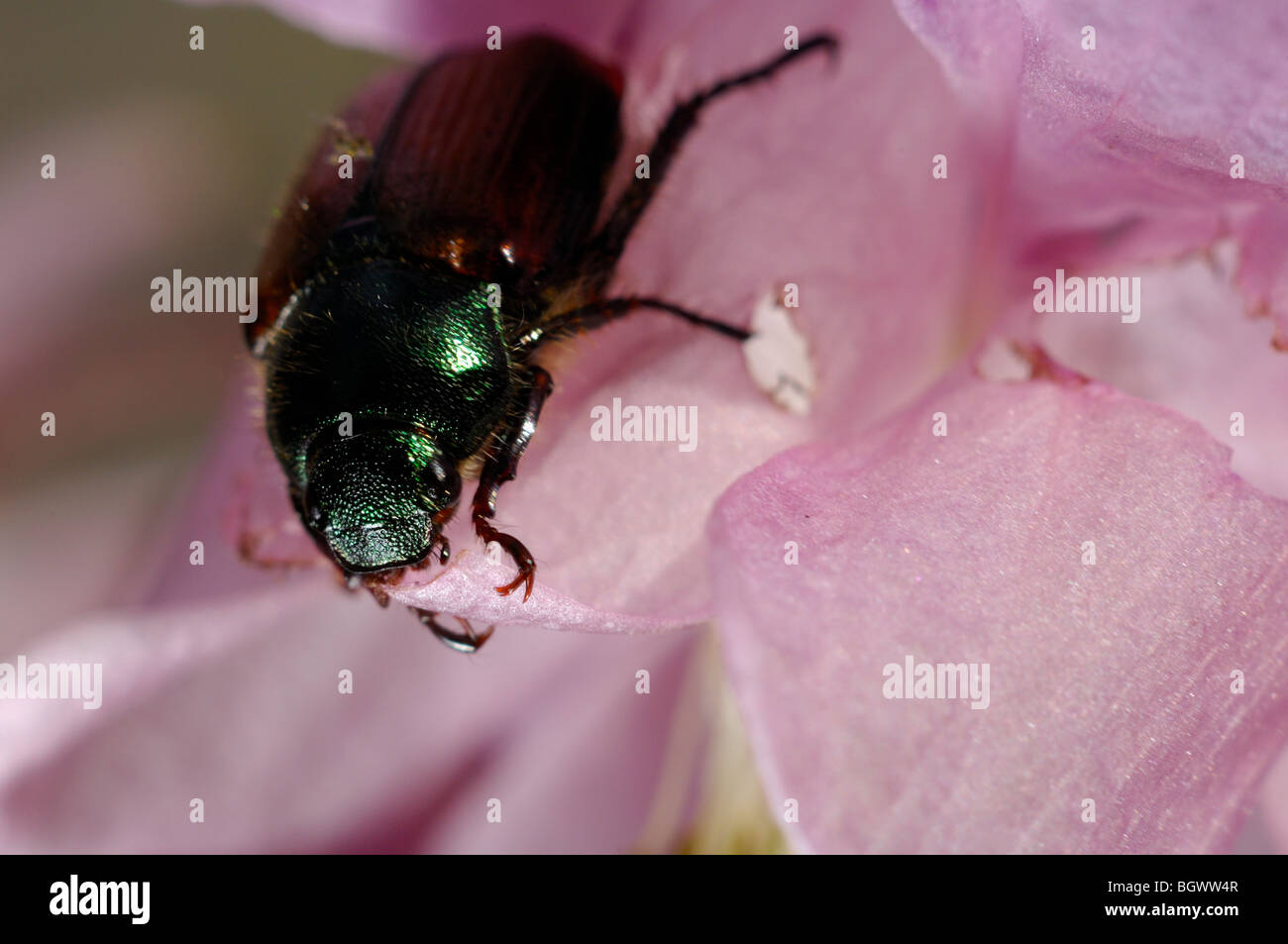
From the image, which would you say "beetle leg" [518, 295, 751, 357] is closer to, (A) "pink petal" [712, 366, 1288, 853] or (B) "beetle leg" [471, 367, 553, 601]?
(B) "beetle leg" [471, 367, 553, 601]

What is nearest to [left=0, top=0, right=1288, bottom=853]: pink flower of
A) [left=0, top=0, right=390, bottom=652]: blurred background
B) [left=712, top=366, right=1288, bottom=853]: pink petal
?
[left=712, top=366, right=1288, bottom=853]: pink petal

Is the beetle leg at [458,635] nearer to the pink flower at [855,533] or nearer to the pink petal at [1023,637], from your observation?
the pink flower at [855,533]

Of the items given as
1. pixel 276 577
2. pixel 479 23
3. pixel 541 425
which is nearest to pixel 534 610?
pixel 541 425

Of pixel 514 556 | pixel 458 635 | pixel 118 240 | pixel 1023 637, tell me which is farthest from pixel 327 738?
pixel 118 240

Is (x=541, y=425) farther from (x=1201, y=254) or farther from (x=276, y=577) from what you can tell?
(x=1201, y=254)

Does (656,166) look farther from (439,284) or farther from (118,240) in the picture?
(118,240)

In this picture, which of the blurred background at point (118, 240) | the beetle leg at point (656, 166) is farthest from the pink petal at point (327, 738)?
the blurred background at point (118, 240)
